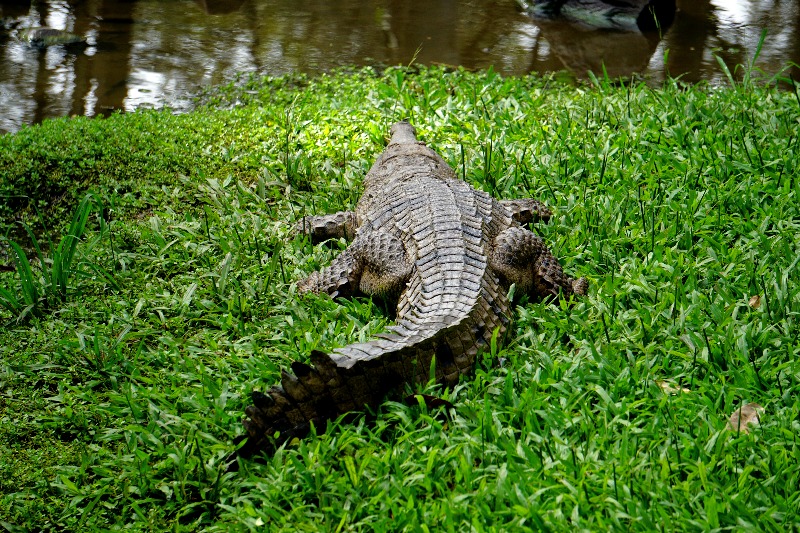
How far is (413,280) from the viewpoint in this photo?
13.0 ft

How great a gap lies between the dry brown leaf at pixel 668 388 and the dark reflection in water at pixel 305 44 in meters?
4.81

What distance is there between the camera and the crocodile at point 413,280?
10.3ft

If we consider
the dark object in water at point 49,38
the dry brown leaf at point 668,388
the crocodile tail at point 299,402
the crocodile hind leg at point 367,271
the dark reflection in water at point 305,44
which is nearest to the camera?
the crocodile tail at point 299,402

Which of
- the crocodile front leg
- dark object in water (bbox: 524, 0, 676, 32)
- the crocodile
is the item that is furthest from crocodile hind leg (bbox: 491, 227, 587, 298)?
dark object in water (bbox: 524, 0, 676, 32)

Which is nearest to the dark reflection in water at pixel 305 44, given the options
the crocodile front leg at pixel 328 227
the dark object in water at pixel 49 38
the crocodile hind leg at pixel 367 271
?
the dark object in water at pixel 49 38

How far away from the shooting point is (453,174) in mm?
5465

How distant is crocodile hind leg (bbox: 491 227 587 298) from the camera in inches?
162

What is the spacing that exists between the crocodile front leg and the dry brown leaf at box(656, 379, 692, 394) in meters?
2.24

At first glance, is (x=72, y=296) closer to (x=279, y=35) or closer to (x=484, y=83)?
(x=484, y=83)

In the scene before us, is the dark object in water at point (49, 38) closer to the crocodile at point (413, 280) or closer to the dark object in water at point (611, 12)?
the crocodile at point (413, 280)

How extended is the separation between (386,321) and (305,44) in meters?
5.65

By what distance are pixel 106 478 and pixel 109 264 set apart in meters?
1.84

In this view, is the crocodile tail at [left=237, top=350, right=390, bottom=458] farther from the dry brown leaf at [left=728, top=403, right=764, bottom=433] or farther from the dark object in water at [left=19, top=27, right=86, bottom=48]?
the dark object in water at [left=19, top=27, right=86, bottom=48]

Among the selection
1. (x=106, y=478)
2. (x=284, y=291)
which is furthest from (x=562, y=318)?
(x=106, y=478)
